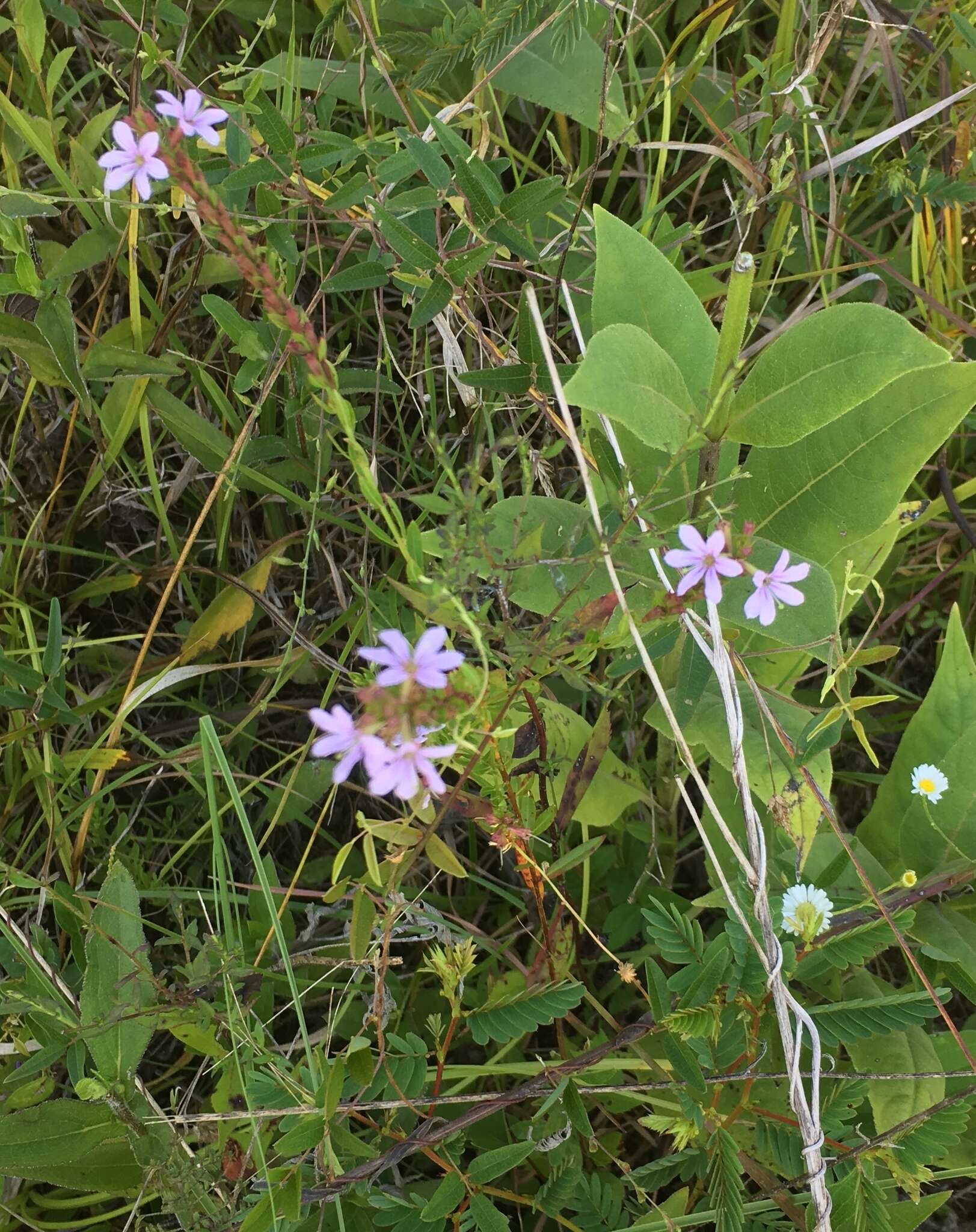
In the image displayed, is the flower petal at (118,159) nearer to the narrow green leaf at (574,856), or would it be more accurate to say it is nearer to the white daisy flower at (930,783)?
the narrow green leaf at (574,856)

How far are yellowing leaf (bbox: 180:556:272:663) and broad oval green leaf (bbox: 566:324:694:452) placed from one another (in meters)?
0.90

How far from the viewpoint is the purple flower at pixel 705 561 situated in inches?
41.3

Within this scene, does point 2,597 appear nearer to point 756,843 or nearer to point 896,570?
point 756,843

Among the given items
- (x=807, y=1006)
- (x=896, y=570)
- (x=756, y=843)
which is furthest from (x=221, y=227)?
(x=896, y=570)

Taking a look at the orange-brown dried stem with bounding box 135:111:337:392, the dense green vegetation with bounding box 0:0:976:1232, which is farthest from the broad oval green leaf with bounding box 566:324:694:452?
the orange-brown dried stem with bounding box 135:111:337:392

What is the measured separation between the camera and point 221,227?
961 mm

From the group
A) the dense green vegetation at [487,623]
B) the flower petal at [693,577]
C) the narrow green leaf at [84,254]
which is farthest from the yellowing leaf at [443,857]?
the narrow green leaf at [84,254]

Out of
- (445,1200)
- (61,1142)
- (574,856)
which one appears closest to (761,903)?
(574,856)

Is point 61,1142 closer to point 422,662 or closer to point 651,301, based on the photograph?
point 422,662

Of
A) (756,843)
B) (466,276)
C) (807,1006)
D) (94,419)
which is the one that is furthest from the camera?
(94,419)

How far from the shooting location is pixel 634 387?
1293 millimetres

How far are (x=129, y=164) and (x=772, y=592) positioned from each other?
2.92 feet

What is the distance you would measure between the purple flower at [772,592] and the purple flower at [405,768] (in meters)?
0.43

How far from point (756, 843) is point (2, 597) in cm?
157
